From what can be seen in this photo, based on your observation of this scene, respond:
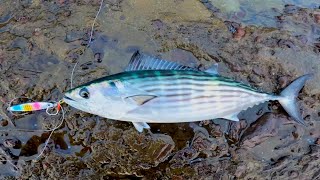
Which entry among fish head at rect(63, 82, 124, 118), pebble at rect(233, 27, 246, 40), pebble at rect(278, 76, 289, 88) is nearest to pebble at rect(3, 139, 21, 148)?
fish head at rect(63, 82, 124, 118)

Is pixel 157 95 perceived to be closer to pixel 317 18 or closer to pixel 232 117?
pixel 232 117

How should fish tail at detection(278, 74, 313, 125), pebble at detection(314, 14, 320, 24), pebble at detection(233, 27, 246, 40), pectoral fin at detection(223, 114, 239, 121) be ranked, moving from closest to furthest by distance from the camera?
pectoral fin at detection(223, 114, 239, 121) < fish tail at detection(278, 74, 313, 125) < pebble at detection(233, 27, 246, 40) < pebble at detection(314, 14, 320, 24)

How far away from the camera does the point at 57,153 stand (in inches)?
218

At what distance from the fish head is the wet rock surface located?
2.45 ft

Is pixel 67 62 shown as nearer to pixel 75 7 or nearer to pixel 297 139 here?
pixel 75 7

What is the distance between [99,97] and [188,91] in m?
1.04

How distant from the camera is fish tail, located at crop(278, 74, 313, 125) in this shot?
18.1 ft

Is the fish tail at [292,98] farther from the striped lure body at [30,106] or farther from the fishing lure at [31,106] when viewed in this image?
the striped lure body at [30,106]

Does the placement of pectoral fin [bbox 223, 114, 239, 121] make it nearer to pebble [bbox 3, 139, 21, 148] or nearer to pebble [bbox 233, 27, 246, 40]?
pebble [bbox 233, 27, 246, 40]

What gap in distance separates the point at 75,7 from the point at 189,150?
277cm

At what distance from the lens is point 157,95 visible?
482cm

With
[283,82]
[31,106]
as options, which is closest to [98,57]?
[31,106]

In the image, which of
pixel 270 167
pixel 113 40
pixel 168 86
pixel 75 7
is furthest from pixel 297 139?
pixel 75 7

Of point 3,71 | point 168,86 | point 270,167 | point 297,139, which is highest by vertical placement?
point 168,86
